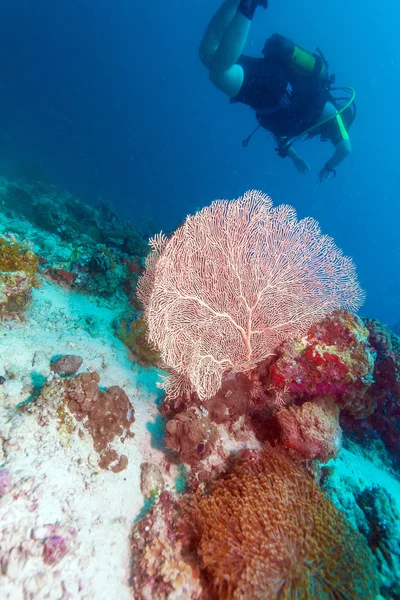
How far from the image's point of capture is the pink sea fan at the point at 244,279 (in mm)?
3734

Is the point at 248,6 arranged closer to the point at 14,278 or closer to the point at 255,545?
the point at 14,278

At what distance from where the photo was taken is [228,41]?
720cm

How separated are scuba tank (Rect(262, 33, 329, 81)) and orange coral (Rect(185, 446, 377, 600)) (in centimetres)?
983

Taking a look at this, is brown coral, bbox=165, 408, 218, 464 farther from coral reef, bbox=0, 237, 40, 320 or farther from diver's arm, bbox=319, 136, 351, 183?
diver's arm, bbox=319, 136, 351, 183

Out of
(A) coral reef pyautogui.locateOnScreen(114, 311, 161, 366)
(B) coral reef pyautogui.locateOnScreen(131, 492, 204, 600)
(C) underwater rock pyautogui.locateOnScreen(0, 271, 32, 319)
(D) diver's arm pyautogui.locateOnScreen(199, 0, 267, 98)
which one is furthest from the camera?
(D) diver's arm pyautogui.locateOnScreen(199, 0, 267, 98)

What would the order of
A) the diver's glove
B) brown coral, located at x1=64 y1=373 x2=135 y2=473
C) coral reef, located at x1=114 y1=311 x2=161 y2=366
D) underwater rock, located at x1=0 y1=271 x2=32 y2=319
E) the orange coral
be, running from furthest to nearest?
the diver's glove < coral reef, located at x1=114 y1=311 x2=161 y2=366 < underwater rock, located at x1=0 y1=271 x2=32 y2=319 < brown coral, located at x1=64 y1=373 x2=135 y2=473 < the orange coral

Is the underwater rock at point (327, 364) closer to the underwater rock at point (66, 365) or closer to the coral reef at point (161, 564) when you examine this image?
the coral reef at point (161, 564)

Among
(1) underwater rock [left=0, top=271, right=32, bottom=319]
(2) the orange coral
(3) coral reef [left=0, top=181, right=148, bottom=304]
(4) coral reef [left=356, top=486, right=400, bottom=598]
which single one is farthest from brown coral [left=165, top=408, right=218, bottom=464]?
(3) coral reef [left=0, top=181, right=148, bottom=304]

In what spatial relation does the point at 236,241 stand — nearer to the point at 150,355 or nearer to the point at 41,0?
the point at 150,355

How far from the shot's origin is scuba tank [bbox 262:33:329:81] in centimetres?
751

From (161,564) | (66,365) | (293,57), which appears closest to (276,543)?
(161,564)

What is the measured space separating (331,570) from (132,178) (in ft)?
251

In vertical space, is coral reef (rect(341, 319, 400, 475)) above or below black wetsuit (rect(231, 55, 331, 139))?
below

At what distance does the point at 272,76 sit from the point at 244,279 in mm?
7318
